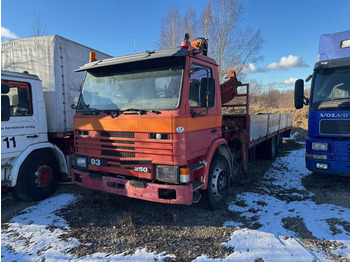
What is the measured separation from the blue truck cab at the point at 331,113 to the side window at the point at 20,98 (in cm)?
610

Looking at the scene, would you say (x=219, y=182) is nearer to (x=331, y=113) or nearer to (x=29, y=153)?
(x=331, y=113)

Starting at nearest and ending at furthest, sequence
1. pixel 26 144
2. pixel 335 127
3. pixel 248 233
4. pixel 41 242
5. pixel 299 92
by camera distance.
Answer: pixel 41 242 < pixel 248 233 < pixel 26 144 < pixel 335 127 < pixel 299 92

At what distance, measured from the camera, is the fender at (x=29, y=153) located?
425 cm

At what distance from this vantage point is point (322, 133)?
5.17 meters

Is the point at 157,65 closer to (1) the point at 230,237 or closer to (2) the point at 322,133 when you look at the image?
(1) the point at 230,237

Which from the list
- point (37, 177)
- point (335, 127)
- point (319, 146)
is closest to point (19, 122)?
point (37, 177)

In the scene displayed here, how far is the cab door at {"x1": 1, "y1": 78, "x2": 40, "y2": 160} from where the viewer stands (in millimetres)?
4176

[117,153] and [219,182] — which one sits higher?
[117,153]

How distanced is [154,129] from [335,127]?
4.11 metres

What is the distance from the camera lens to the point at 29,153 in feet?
14.8

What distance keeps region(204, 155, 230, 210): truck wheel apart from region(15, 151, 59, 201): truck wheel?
3.39 meters

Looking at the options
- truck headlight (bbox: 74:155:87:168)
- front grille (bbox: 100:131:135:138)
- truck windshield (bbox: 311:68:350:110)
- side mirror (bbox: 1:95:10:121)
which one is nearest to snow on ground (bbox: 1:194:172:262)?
truck headlight (bbox: 74:155:87:168)

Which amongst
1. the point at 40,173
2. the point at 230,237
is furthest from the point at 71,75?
the point at 230,237

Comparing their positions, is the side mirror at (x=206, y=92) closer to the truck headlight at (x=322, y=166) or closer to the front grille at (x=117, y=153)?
the front grille at (x=117, y=153)
